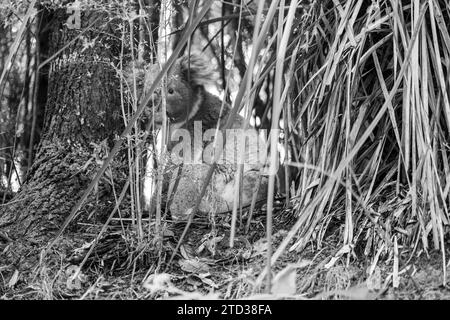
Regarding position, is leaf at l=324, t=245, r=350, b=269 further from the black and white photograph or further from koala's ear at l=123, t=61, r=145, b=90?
koala's ear at l=123, t=61, r=145, b=90

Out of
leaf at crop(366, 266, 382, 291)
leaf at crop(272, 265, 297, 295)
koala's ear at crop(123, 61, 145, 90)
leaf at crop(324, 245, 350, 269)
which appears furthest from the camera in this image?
koala's ear at crop(123, 61, 145, 90)

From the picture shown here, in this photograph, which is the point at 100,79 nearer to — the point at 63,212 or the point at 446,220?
the point at 63,212

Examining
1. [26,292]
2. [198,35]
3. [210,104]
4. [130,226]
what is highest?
[198,35]

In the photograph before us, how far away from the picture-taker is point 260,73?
3137 mm

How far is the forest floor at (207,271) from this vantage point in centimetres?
282

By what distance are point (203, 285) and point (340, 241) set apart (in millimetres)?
734

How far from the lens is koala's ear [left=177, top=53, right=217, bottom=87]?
4.87 m

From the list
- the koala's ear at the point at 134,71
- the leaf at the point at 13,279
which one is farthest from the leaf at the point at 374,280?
the leaf at the point at 13,279

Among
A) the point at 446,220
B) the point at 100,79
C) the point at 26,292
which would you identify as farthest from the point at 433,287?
the point at 100,79

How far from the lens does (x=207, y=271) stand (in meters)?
3.28

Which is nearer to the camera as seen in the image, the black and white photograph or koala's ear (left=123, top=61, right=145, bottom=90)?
the black and white photograph

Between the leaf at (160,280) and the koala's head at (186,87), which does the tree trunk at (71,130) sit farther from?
the koala's head at (186,87)

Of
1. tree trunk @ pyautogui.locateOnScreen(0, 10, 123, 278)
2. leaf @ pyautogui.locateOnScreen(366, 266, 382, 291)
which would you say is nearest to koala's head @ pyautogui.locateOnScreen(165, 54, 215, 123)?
tree trunk @ pyautogui.locateOnScreen(0, 10, 123, 278)

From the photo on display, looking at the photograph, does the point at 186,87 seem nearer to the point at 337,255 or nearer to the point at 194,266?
the point at 194,266
